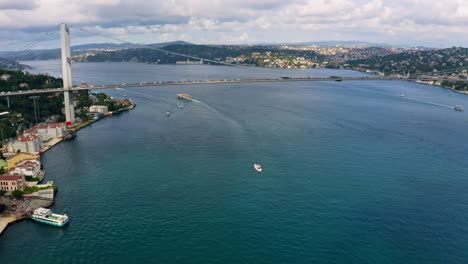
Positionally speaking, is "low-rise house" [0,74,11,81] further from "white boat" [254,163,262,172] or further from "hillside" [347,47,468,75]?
"hillside" [347,47,468,75]

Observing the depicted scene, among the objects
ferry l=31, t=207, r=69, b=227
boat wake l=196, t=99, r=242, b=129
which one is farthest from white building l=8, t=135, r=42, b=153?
boat wake l=196, t=99, r=242, b=129

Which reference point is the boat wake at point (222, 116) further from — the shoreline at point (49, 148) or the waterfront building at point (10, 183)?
the waterfront building at point (10, 183)

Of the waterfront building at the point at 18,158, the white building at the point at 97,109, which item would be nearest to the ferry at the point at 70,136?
the waterfront building at the point at 18,158

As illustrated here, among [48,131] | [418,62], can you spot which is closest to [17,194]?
[48,131]

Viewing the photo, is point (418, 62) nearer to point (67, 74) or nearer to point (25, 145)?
point (67, 74)

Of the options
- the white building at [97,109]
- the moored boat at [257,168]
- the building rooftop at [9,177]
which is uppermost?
the white building at [97,109]
